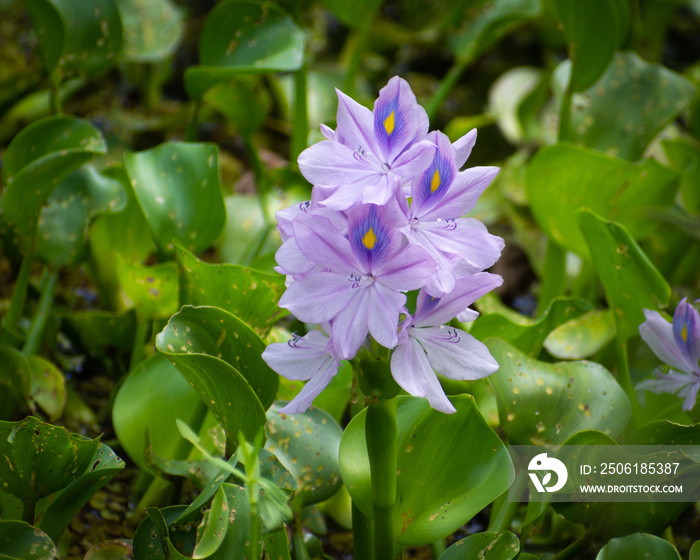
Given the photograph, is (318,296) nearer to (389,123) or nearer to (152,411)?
(389,123)

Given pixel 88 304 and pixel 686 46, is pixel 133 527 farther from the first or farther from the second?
pixel 686 46

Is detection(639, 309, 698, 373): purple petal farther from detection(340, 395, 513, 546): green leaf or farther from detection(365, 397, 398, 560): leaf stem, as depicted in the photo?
detection(365, 397, 398, 560): leaf stem

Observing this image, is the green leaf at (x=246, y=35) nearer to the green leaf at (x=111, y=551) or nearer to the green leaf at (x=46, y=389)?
the green leaf at (x=46, y=389)

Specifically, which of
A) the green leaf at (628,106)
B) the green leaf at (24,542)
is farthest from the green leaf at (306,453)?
the green leaf at (628,106)

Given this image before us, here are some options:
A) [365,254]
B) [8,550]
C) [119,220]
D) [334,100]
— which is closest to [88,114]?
[334,100]

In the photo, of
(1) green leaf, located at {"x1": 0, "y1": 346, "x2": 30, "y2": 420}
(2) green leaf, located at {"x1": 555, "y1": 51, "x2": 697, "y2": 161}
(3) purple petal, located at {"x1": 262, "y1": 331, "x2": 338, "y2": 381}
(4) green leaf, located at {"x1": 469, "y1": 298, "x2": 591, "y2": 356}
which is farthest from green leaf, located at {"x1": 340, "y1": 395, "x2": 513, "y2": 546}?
(2) green leaf, located at {"x1": 555, "y1": 51, "x2": 697, "y2": 161}

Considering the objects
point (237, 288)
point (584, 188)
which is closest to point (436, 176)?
point (237, 288)

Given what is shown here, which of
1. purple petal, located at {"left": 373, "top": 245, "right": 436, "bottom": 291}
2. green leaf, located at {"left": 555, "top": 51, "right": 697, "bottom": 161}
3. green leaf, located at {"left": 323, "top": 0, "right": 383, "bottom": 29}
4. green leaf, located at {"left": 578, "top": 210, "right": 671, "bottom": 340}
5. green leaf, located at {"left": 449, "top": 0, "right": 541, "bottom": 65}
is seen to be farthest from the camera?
green leaf, located at {"left": 323, "top": 0, "right": 383, "bottom": 29}
